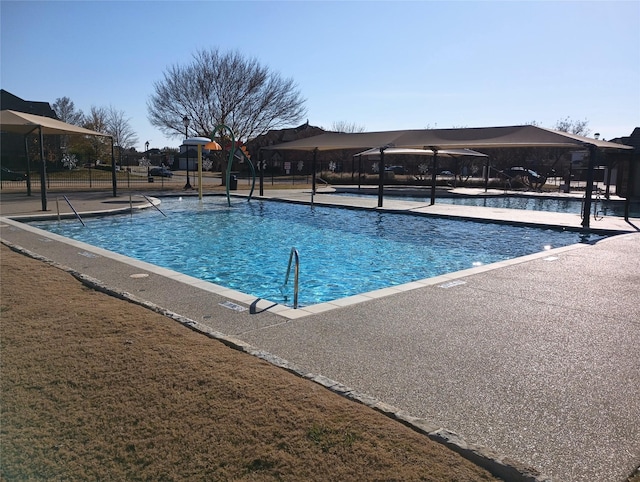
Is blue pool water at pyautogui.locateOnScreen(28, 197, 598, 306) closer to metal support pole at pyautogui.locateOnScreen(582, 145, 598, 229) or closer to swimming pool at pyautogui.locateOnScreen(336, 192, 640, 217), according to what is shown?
metal support pole at pyautogui.locateOnScreen(582, 145, 598, 229)

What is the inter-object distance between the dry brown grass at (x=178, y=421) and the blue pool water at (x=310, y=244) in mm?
3546

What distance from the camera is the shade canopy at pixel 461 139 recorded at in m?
16.5

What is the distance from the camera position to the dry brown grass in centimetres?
280

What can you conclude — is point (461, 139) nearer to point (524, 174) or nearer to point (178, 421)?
point (178, 421)

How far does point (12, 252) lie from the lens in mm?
9047

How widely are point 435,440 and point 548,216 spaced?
17.8 metres

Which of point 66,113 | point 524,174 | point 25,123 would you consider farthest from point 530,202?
point 66,113

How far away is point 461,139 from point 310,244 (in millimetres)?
10179

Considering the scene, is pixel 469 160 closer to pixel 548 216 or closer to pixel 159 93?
pixel 159 93

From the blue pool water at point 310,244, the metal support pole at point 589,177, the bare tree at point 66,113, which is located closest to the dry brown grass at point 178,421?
the blue pool water at point 310,244

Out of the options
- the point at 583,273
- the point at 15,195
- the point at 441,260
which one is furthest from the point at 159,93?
the point at 583,273

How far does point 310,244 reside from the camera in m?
13.1

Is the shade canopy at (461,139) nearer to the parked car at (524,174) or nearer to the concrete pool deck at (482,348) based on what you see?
the concrete pool deck at (482,348)

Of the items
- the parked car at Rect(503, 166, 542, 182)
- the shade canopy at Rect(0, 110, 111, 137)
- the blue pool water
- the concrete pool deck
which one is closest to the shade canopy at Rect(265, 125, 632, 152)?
the blue pool water
